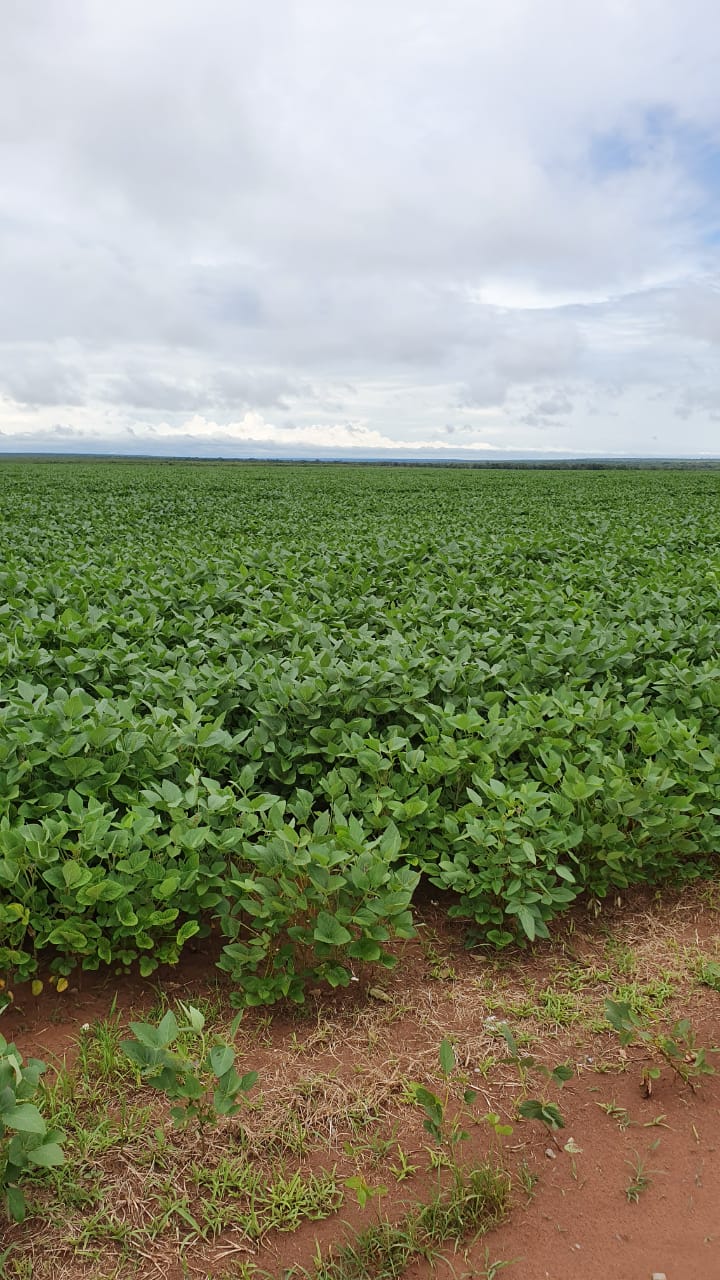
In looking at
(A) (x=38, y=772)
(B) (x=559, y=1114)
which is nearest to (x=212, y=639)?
(A) (x=38, y=772)

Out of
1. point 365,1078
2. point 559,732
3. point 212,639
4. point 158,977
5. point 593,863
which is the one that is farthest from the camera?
point 212,639

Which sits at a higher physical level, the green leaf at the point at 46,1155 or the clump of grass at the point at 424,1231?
the green leaf at the point at 46,1155

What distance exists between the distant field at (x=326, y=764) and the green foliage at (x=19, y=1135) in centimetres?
75

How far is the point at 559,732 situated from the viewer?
167 inches

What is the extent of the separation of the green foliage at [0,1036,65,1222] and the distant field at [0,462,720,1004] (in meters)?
0.75

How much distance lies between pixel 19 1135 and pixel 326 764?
2.51 metres

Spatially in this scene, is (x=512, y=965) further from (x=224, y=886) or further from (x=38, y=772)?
(x=38, y=772)

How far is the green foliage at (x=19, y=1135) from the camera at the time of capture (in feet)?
5.79

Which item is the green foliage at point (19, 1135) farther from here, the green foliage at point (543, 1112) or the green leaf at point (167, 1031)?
the green foliage at point (543, 1112)

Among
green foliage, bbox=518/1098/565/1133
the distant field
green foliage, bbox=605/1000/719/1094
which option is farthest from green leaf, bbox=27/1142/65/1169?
green foliage, bbox=605/1000/719/1094

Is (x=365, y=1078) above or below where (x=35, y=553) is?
below

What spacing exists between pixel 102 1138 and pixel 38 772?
1878 mm

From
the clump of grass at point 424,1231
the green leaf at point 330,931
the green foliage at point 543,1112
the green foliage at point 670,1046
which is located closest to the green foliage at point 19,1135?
the clump of grass at point 424,1231

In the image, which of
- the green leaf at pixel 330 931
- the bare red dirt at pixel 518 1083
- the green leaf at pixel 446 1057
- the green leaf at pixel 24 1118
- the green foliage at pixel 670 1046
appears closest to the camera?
the green leaf at pixel 24 1118
